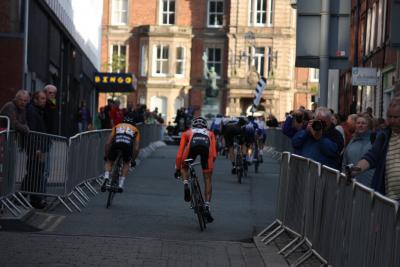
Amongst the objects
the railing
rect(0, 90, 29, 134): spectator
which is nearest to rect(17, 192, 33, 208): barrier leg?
rect(0, 90, 29, 134): spectator

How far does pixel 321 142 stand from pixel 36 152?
448cm

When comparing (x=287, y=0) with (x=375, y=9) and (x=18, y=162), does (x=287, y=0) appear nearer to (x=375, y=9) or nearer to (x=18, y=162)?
(x=375, y=9)

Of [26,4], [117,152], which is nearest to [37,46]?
[26,4]

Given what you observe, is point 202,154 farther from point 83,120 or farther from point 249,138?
point 83,120

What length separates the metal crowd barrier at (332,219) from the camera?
8430 millimetres

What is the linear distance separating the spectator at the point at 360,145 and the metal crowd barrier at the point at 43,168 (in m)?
4.34

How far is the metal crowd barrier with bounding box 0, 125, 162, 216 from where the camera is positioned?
1571 cm

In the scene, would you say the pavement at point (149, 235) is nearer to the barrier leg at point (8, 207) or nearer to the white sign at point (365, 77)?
the barrier leg at point (8, 207)

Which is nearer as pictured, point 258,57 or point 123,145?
point 123,145

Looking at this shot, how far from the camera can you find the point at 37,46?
33.6m

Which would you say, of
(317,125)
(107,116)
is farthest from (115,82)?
(317,125)

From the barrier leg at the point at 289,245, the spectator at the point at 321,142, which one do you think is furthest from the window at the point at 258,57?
the barrier leg at the point at 289,245

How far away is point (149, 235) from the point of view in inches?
586

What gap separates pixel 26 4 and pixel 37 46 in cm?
364
